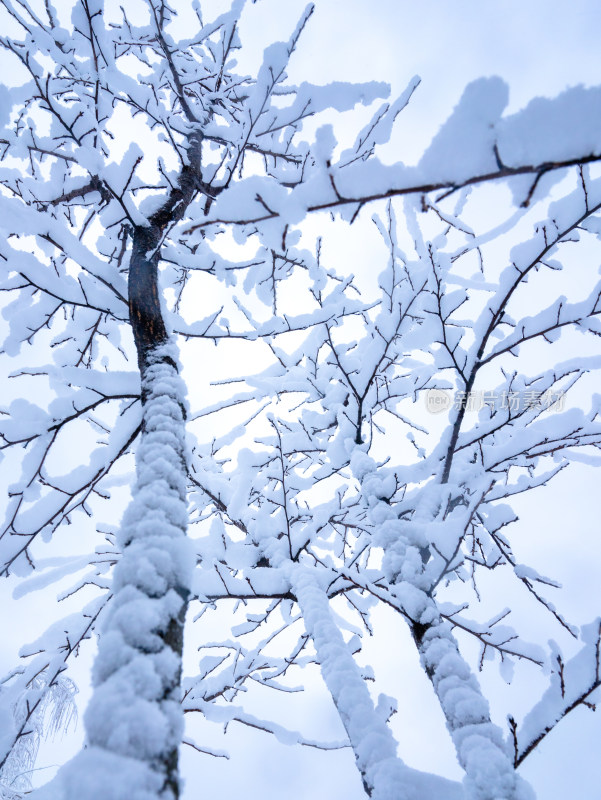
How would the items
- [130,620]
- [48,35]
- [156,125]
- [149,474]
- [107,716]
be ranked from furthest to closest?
[156,125], [48,35], [149,474], [130,620], [107,716]

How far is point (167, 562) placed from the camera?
48.7 inches

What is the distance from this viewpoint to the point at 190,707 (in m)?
3.14

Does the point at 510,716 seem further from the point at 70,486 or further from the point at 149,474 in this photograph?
the point at 70,486

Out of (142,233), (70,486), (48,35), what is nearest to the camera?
(70,486)

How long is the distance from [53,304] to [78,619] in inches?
88.9

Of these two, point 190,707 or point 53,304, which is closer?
point 53,304

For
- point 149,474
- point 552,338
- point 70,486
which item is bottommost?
point 149,474

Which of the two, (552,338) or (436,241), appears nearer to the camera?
(552,338)

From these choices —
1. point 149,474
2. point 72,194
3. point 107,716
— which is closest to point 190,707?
point 149,474

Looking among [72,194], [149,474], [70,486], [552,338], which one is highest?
[72,194]

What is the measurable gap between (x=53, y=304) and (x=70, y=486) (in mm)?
1067

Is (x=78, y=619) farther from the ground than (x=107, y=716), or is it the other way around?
(x=78, y=619)

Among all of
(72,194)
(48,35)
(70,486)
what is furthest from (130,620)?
(48,35)

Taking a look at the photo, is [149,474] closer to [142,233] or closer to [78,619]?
[142,233]
